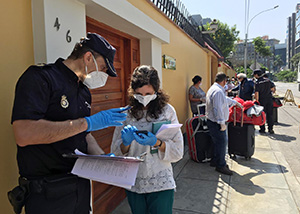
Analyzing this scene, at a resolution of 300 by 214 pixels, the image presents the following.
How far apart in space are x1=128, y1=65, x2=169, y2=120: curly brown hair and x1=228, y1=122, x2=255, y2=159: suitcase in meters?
3.46

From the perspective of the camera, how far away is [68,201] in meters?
1.51

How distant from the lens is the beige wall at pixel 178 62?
15.5 ft

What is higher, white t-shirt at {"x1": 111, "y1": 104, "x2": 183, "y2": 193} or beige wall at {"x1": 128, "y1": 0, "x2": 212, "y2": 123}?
beige wall at {"x1": 128, "y1": 0, "x2": 212, "y2": 123}

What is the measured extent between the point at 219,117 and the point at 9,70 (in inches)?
135

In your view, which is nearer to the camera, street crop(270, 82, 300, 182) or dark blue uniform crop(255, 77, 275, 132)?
street crop(270, 82, 300, 182)

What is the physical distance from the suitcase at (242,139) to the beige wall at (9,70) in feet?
14.5

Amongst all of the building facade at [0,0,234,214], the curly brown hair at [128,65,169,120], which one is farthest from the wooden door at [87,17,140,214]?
the curly brown hair at [128,65,169,120]

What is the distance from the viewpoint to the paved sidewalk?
3.34 m

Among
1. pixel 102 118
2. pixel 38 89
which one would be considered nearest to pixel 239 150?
pixel 102 118

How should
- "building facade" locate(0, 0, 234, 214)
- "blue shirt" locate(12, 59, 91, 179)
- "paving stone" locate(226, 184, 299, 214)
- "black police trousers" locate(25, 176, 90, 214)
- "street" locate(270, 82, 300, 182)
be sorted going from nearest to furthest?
"blue shirt" locate(12, 59, 91, 179), "black police trousers" locate(25, 176, 90, 214), "building facade" locate(0, 0, 234, 214), "paving stone" locate(226, 184, 299, 214), "street" locate(270, 82, 300, 182)

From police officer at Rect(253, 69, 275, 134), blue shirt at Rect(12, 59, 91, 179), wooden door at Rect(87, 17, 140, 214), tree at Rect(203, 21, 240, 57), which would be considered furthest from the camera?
tree at Rect(203, 21, 240, 57)

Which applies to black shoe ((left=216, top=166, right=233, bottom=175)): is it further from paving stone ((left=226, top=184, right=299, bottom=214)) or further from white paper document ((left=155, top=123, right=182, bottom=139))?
white paper document ((left=155, top=123, right=182, bottom=139))

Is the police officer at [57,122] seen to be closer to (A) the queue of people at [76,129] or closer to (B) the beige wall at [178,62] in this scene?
(A) the queue of people at [76,129]

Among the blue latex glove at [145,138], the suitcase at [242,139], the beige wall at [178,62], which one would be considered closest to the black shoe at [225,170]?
the suitcase at [242,139]
